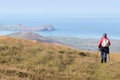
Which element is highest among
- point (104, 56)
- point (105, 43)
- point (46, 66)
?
point (105, 43)

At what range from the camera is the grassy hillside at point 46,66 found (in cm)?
2452

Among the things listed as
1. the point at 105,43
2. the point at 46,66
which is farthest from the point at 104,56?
the point at 46,66

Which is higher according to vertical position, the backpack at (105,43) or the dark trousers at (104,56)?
the backpack at (105,43)

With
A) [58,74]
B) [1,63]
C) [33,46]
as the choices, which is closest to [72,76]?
[58,74]

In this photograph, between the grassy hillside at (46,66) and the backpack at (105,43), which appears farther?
the backpack at (105,43)

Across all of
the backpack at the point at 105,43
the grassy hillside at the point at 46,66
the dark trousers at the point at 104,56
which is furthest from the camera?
the dark trousers at the point at 104,56

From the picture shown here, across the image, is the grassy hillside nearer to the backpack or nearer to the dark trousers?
the dark trousers

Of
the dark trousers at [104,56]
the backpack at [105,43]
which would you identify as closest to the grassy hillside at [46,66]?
the dark trousers at [104,56]

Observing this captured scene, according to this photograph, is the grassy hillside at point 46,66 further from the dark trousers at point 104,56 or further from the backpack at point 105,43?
the backpack at point 105,43

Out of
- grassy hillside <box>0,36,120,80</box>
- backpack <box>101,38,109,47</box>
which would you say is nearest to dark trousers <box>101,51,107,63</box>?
grassy hillside <box>0,36,120,80</box>

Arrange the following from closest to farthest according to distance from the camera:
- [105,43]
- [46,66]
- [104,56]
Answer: [46,66], [105,43], [104,56]

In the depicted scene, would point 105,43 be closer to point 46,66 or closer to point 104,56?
point 104,56

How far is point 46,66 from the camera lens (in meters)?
29.2

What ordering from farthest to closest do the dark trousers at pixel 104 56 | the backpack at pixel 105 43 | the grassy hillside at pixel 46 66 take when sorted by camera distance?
the dark trousers at pixel 104 56
the backpack at pixel 105 43
the grassy hillside at pixel 46 66
